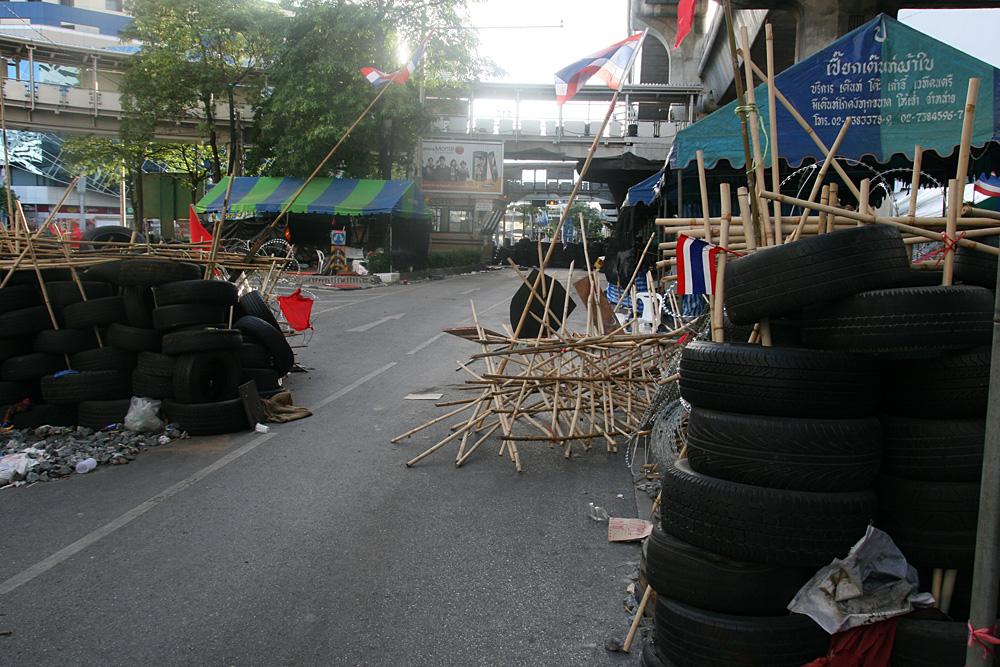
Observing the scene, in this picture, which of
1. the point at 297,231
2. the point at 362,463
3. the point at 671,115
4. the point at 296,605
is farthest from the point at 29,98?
the point at 296,605

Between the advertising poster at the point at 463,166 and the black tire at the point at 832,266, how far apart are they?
34.2m

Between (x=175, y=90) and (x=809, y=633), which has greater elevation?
(x=175, y=90)

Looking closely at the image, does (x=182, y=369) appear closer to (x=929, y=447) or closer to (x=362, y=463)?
(x=362, y=463)

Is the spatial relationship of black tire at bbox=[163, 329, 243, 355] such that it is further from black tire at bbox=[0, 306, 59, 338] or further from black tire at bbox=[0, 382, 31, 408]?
black tire at bbox=[0, 382, 31, 408]

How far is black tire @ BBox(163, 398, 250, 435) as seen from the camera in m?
7.00

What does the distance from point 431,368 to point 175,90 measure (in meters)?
28.1

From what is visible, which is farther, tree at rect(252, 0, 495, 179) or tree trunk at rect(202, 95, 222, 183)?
tree trunk at rect(202, 95, 222, 183)

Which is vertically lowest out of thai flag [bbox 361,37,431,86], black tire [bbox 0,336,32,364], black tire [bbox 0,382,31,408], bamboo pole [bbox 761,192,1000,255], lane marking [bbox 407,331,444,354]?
lane marking [bbox 407,331,444,354]

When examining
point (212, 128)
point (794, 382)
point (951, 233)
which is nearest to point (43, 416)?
point (794, 382)

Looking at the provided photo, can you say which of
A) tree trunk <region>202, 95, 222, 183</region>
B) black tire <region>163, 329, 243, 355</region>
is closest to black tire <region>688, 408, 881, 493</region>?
black tire <region>163, 329, 243, 355</region>

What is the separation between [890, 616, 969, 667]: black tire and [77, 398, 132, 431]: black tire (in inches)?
267

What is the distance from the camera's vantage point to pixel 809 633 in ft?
8.80

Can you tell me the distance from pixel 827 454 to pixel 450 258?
35661 millimetres

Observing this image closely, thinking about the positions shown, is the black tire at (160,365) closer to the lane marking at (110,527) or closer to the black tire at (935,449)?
the lane marking at (110,527)
